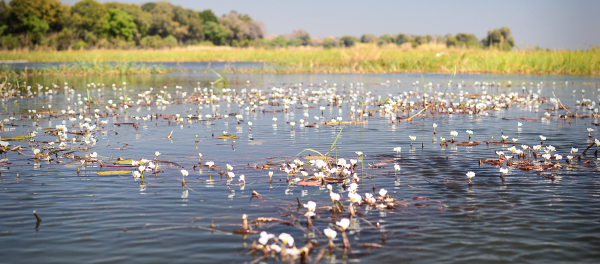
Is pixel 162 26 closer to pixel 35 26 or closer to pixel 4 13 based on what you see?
pixel 35 26

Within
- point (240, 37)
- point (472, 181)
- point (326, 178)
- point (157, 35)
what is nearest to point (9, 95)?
point (326, 178)

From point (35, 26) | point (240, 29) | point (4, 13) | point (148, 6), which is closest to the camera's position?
point (35, 26)

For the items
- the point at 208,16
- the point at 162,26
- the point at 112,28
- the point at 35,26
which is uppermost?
the point at 208,16

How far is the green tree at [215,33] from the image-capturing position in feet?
429

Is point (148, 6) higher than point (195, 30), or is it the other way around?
point (148, 6)

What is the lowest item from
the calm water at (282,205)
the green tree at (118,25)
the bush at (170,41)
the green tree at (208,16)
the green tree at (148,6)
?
the calm water at (282,205)

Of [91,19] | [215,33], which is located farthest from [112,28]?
[215,33]

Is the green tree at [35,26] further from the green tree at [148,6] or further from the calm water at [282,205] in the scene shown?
the calm water at [282,205]

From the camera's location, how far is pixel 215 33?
13212 centimetres

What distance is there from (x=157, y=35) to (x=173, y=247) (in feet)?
381

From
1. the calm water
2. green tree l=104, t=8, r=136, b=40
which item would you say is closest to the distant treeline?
green tree l=104, t=8, r=136, b=40

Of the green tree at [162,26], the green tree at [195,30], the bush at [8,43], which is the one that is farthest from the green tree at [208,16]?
the bush at [8,43]

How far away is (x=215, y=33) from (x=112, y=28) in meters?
35.0

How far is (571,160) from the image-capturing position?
8312mm
